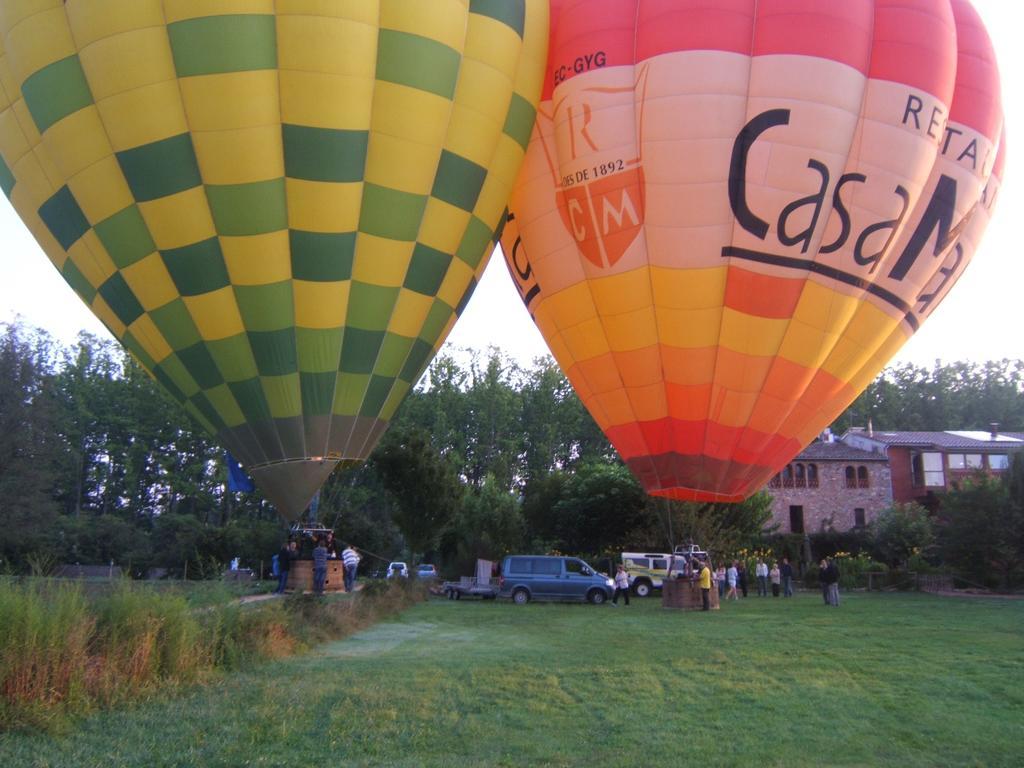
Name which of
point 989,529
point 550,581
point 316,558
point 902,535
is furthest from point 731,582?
point 902,535

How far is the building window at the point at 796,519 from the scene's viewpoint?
133 ft

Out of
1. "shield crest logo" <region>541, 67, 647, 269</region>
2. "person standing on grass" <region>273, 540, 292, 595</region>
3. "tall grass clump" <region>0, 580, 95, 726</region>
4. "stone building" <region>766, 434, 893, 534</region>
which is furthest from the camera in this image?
"stone building" <region>766, 434, 893, 534</region>

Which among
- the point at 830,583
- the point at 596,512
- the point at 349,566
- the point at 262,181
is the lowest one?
the point at 830,583

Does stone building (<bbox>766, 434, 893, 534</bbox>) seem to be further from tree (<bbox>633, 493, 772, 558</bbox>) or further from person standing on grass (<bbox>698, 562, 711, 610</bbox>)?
person standing on grass (<bbox>698, 562, 711, 610</bbox>)

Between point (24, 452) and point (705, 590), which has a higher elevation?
point (24, 452)

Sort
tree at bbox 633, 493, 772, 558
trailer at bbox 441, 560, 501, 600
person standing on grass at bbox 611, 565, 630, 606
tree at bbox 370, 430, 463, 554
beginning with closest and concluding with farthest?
person standing on grass at bbox 611, 565, 630, 606 < trailer at bbox 441, 560, 501, 600 < tree at bbox 370, 430, 463, 554 < tree at bbox 633, 493, 772, 558

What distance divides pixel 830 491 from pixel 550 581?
2407 cm

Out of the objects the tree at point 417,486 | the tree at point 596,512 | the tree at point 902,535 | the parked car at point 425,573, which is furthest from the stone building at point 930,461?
the tree at point 417,486

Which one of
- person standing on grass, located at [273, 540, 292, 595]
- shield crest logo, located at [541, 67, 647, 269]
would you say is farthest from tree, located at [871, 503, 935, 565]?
shield crest logo, located at [541, 67, 647, 269]

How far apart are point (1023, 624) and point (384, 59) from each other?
11587 mm

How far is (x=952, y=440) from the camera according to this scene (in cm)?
A: 4381

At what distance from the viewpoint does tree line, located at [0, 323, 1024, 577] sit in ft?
89.7

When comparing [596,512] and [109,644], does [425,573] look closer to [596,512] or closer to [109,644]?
[596,512]

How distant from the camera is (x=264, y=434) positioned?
868 centimetres
